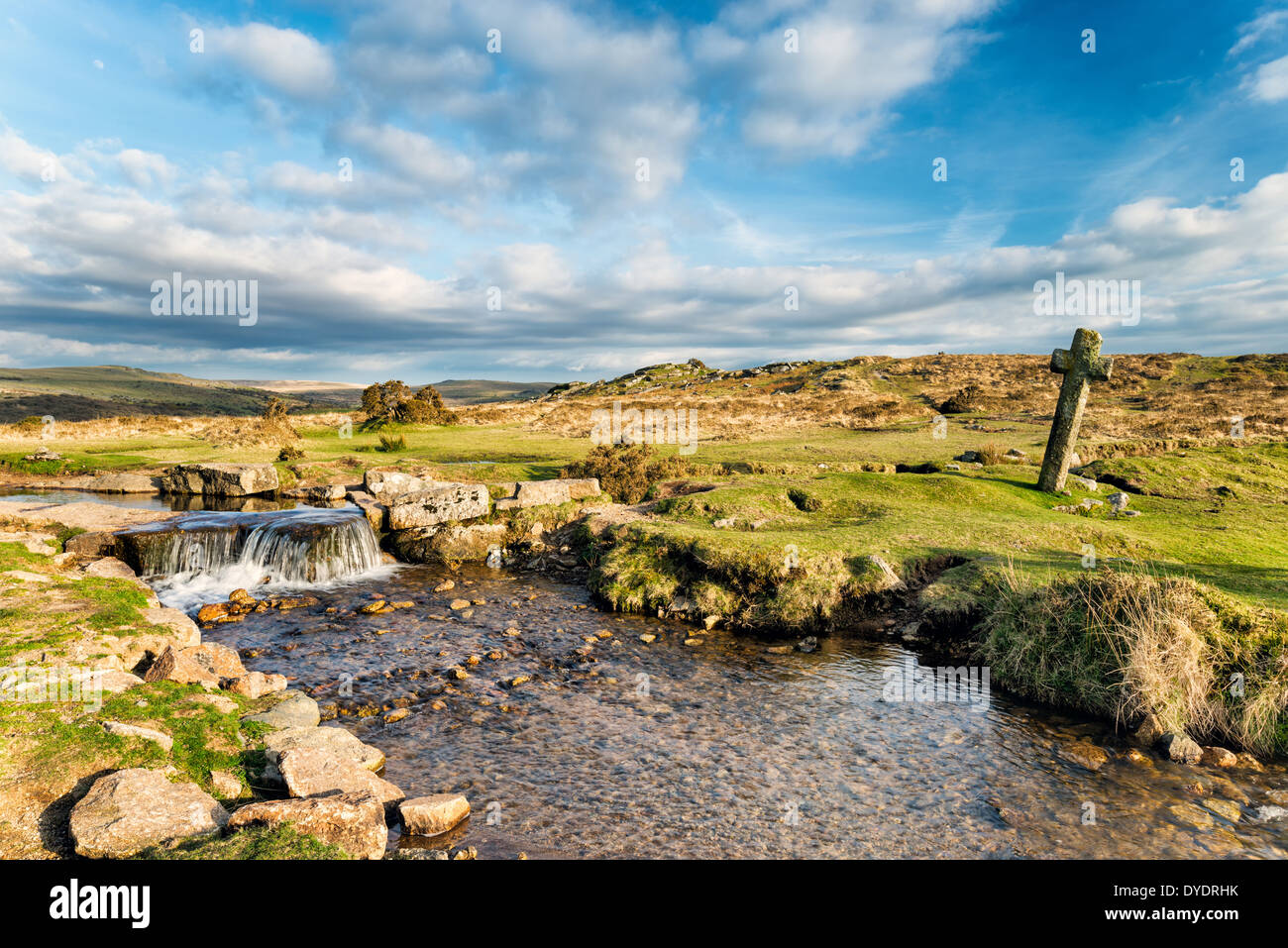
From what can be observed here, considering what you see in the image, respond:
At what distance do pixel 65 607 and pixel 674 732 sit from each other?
12.2 meters

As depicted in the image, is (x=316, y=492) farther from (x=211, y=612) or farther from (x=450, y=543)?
(x=211, y=612)

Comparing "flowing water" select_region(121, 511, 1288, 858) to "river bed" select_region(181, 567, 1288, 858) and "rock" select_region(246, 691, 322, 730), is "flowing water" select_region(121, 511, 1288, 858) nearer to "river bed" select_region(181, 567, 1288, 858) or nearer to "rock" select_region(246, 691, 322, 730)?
"river bed" select_region(181, 567, 1288, 858)

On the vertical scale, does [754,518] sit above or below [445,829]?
above

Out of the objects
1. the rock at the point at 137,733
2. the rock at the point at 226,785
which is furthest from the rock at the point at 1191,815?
the rock at the point at 137,733

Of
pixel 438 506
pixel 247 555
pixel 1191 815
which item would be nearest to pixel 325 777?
pixel 1191 815

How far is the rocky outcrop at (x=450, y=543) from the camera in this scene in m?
24.2

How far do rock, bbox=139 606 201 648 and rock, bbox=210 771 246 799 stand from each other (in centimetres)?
558

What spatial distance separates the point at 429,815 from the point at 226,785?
106 inches

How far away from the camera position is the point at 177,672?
10523 millimetres

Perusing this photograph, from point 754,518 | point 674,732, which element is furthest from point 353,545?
point 674,732

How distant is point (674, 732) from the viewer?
11.0 meters

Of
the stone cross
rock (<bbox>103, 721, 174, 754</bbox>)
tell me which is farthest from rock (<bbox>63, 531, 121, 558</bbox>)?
the stone cross

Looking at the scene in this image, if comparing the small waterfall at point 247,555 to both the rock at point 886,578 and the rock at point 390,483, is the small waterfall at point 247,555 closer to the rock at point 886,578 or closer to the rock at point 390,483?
the rock at point 390,483
